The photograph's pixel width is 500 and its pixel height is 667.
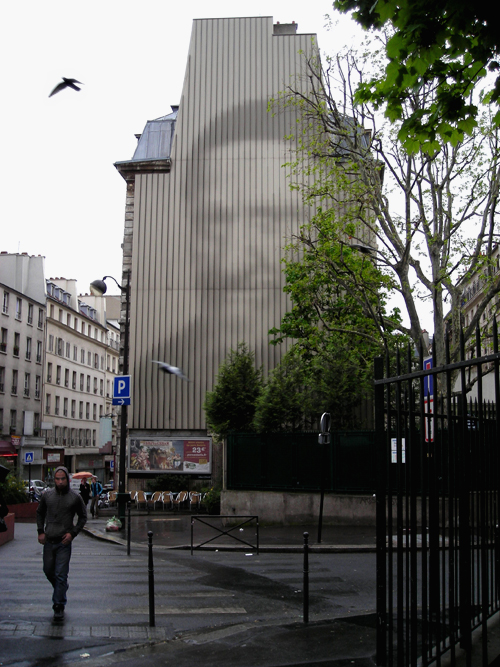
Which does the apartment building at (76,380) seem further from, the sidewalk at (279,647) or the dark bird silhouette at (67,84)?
the sidewalk at (279,647)

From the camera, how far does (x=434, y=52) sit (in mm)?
5797

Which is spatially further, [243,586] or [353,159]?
[353,159]

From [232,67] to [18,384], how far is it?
34836mm

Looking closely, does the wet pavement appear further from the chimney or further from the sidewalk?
the chimney

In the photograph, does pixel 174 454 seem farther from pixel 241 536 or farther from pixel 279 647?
pixel 279 647

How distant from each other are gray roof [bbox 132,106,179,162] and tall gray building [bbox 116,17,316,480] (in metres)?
0.61

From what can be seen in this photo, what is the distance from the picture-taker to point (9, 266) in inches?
2352

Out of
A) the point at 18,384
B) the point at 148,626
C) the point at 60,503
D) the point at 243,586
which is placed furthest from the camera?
the point at 18,384

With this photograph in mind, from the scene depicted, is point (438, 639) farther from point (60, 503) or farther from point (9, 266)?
point (9, 266)

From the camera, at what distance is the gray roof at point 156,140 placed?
107ft

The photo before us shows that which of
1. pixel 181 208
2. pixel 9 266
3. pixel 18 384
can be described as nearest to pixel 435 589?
pixel 181 208

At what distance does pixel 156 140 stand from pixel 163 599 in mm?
27814

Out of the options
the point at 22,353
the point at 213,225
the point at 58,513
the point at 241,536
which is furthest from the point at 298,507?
the point at 22,353

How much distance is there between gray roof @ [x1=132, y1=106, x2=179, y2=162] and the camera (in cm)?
3256
